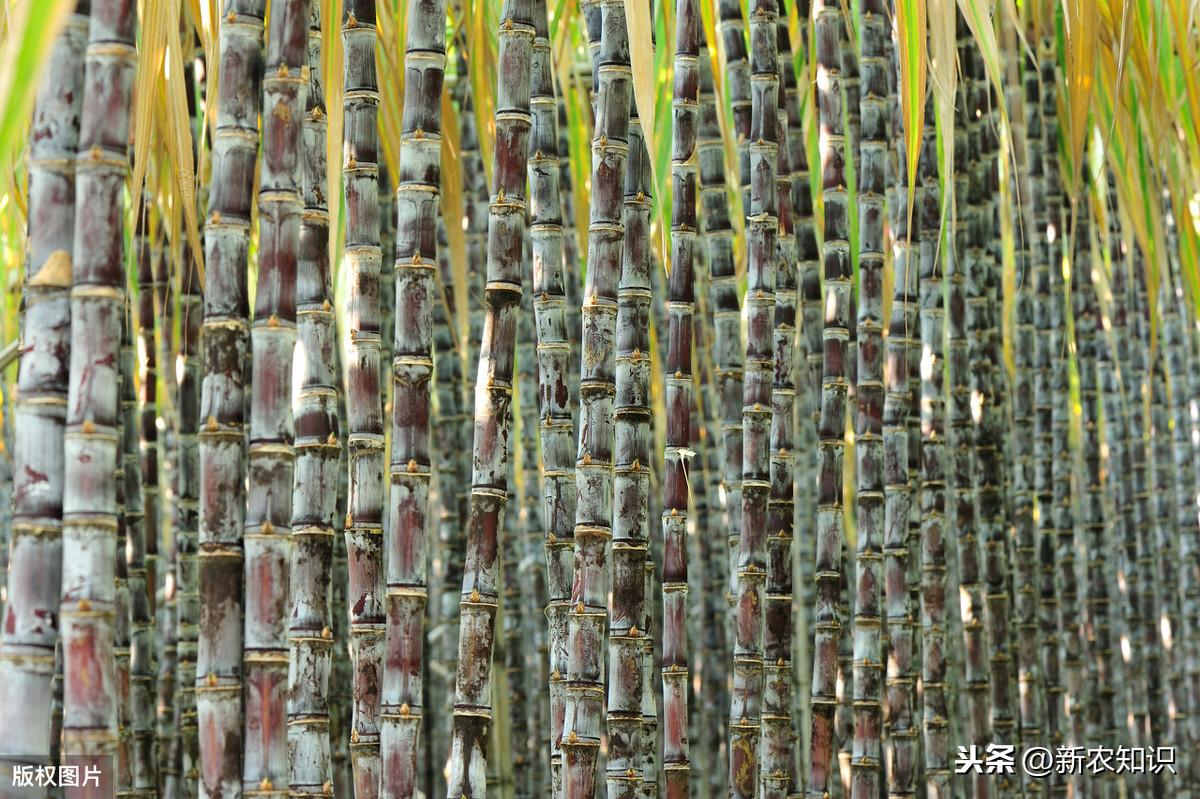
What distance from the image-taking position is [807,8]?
2584 mm

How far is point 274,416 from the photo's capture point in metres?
1.29

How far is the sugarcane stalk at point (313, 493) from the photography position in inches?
58.1

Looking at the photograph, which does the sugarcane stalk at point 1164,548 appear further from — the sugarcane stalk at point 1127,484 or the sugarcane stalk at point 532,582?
the sugarcane stalk at point 532,582

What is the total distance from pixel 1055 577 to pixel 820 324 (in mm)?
956

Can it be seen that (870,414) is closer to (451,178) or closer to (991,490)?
(991,490)

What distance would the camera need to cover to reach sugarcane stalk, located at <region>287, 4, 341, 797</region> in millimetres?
1475

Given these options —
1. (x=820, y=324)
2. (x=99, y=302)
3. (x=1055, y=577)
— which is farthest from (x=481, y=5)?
(x=1055, y=577)

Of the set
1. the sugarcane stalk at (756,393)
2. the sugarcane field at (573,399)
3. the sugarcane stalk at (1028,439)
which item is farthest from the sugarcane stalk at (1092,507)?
the sugarcane stalk at (756,393)

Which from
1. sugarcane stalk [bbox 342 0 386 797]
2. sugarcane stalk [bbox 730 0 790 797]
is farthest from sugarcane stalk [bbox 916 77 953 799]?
sugarcane stalk [bbox 342 0 386 797]

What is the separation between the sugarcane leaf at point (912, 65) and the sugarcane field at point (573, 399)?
0.01 metres

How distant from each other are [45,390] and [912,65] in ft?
3.95

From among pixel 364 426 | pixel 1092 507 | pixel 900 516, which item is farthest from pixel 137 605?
pixel 1092 507

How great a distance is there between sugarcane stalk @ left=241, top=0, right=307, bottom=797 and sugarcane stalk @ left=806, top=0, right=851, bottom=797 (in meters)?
Answer: 1.05

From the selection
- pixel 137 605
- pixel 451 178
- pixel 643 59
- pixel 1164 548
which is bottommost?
pixel 137 605
